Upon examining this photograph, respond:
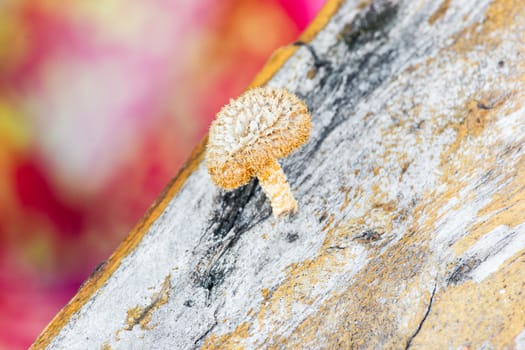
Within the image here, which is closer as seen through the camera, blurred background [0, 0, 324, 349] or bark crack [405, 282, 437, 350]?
bark crack [405, 282, 437, 350]

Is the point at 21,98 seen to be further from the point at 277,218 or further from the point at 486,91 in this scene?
the point at 486,91

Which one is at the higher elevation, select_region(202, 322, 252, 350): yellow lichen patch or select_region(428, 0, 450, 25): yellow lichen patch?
select_region(428, 0, 450, 25): yellow lichen patch

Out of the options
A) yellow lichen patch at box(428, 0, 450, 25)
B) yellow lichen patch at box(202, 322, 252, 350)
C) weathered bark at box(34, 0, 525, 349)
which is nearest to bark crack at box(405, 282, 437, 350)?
weathered bark at box(34, 0, 525, 349)

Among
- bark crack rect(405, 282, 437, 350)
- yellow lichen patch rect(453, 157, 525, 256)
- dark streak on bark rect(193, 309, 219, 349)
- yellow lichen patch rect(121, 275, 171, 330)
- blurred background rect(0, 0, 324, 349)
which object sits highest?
blurred background rect(0, 0, 324, 349)

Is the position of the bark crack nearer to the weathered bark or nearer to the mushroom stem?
the weathered bark

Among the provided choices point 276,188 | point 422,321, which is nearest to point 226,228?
point 276,188

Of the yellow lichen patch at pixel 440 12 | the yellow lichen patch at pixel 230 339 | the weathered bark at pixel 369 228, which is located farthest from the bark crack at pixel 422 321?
the yellow lichen patch at pixel 440 12

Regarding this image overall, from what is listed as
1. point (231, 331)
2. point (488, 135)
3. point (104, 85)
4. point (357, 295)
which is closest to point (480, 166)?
point (488, 135)
